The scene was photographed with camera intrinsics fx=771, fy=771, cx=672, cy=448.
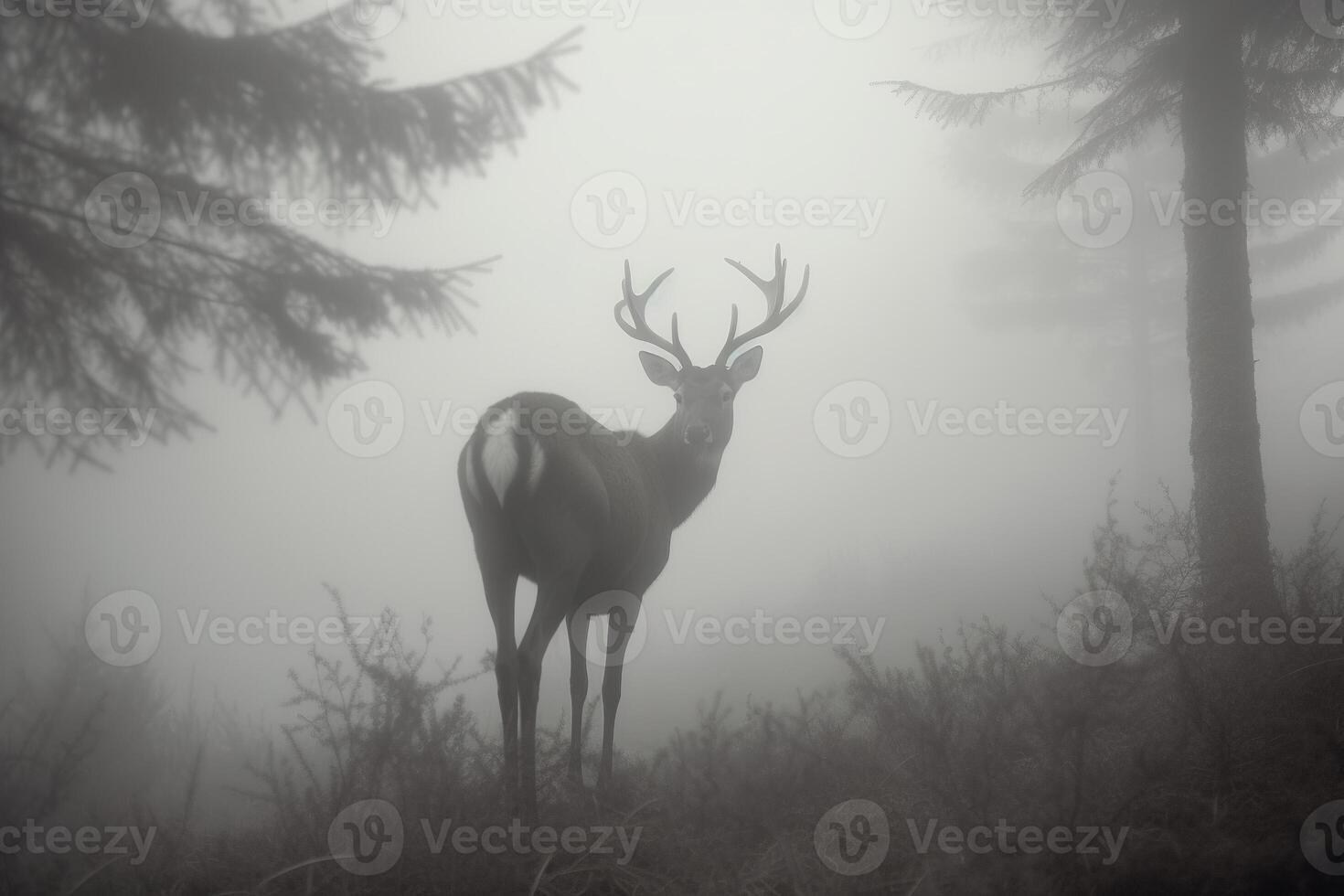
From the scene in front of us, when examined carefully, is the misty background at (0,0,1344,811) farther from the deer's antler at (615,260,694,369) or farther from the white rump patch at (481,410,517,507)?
the white rump patch at (481,410,517,507)

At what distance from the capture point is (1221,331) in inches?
247

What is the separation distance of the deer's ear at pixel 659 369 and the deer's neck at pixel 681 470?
54cm

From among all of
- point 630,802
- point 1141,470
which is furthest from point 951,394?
point 630,802

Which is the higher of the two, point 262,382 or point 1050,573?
point 262,382

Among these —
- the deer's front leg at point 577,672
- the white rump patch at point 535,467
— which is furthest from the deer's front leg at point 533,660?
the deer's front leg at point 577,672

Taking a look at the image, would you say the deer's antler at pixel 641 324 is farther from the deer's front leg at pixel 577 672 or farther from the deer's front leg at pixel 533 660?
the deer's front leg at pixel 533 660

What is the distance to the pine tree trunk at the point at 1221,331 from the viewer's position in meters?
5.99

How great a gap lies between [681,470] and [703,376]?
31.5 inches

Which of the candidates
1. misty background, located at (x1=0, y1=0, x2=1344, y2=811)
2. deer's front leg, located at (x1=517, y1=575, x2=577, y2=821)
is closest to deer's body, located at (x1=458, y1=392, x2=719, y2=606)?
deer's front leg, located at (x1=517, y1=575, x2=577, y2=821)

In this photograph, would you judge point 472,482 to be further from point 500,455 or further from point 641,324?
point 641,324

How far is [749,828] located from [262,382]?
16.5ft

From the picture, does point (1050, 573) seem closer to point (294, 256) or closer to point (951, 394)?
point (294, 256)

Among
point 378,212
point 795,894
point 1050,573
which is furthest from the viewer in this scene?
point 1050,573

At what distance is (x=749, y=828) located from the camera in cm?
351
